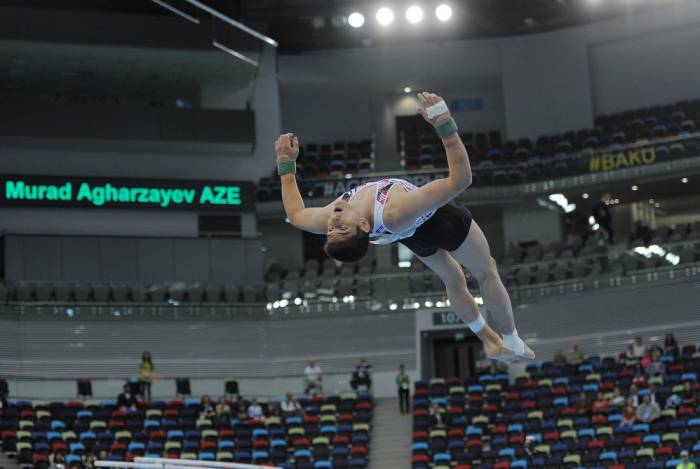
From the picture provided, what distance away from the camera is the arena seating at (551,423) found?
27144mm

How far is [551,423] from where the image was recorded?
2944 cm

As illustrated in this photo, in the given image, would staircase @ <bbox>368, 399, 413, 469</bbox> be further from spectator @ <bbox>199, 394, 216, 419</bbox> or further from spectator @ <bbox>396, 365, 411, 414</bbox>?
spectator @ <bbox>199, 394, 216, 419</bbox>

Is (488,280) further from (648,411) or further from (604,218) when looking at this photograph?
(604,218)

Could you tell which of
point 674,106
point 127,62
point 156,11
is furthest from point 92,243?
point 674,106

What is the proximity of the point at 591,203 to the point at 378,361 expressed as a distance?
43.8 ft

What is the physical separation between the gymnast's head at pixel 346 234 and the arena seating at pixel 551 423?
17646mm

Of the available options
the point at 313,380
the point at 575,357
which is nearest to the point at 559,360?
the point at 575,357

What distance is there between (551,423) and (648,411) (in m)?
2.43

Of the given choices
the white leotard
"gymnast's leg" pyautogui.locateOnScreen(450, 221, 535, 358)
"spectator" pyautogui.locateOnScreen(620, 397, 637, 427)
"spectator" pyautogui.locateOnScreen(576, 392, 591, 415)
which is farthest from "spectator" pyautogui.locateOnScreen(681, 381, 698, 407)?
the white leotard

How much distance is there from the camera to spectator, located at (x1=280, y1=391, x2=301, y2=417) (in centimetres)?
3325

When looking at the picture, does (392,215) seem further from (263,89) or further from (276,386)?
(263,89)

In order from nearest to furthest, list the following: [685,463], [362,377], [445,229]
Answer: [445,229] → [685,463] → [362,377]

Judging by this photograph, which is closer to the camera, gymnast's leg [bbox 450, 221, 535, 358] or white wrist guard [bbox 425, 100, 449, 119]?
white wrist guard [bbox 425, 100, 449, 119]

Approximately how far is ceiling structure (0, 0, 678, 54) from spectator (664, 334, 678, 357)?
55.9 ft
